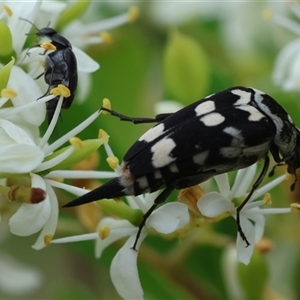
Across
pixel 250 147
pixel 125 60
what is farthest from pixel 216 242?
pixel 125 60

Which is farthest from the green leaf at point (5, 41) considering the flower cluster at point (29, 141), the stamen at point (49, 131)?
the stamen at point (49, 131)

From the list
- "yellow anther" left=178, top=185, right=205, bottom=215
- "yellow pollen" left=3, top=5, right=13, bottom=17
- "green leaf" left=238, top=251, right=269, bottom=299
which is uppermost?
"yellow pollen" left=3, top=5, right=13, bottom=17

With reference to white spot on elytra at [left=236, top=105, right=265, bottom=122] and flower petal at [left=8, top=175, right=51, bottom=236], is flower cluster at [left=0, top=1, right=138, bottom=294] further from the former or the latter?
white spot on elytra at [left=236, top=105, right=265, bottom=122]

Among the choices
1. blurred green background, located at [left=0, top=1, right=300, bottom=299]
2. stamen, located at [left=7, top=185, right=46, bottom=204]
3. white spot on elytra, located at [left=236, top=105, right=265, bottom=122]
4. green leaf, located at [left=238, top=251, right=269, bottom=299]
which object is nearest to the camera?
stamen, located at [left=7, top=185, right=46, bottom=204]

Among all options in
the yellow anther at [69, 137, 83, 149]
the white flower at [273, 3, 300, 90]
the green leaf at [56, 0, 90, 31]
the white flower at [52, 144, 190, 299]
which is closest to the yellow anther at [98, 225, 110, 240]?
the white flower at [52, 144, 190, 299]

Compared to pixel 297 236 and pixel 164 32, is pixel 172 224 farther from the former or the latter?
pixel 164 32

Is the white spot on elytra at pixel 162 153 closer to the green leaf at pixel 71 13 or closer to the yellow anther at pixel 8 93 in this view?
the yellow anther at pixel 8 93

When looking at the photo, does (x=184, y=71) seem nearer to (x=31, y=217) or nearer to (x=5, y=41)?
(x=5, y=41)
